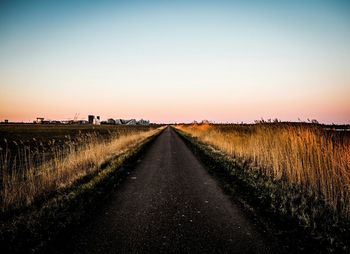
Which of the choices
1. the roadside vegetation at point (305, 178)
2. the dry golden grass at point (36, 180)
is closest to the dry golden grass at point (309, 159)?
the roadside vegetation at point (305, 178)

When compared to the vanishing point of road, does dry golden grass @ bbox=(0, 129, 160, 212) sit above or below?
above

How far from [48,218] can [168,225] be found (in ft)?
7.86

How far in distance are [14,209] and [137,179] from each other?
12.1 feet

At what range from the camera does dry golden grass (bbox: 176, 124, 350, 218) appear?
5.65 meters

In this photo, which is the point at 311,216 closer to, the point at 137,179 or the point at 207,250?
the point at 207,250

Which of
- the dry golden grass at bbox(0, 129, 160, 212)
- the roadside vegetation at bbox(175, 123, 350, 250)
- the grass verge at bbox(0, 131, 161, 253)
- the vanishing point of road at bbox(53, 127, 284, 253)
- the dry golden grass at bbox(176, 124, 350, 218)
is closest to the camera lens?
the vanishing point of road at bbox(53, 127, 284, 253)

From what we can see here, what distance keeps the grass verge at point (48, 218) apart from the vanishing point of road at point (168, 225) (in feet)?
1.17

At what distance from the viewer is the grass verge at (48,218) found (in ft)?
12.7

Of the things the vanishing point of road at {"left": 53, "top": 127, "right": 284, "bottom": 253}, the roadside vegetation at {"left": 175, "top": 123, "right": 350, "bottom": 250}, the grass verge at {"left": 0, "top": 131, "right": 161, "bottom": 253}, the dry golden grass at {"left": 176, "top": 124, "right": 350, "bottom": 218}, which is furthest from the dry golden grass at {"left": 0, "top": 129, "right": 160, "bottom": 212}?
the dry golden grass at {"left": 176, "top": 124, "right": 350, "bottom": 218}

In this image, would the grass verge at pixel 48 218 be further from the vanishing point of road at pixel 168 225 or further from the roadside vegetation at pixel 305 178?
the roadside vegetation at pixel 305 178

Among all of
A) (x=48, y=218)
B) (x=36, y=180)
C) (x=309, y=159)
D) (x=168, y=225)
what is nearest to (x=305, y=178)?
(x=309, y=159)

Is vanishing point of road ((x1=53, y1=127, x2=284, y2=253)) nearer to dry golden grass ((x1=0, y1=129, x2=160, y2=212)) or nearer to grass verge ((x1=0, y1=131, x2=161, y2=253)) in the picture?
grass verge ((x1=0, y1=131, x2=161, y2=253))

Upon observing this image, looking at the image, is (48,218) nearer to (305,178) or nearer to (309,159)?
(305,178)

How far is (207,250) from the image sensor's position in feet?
11.8
